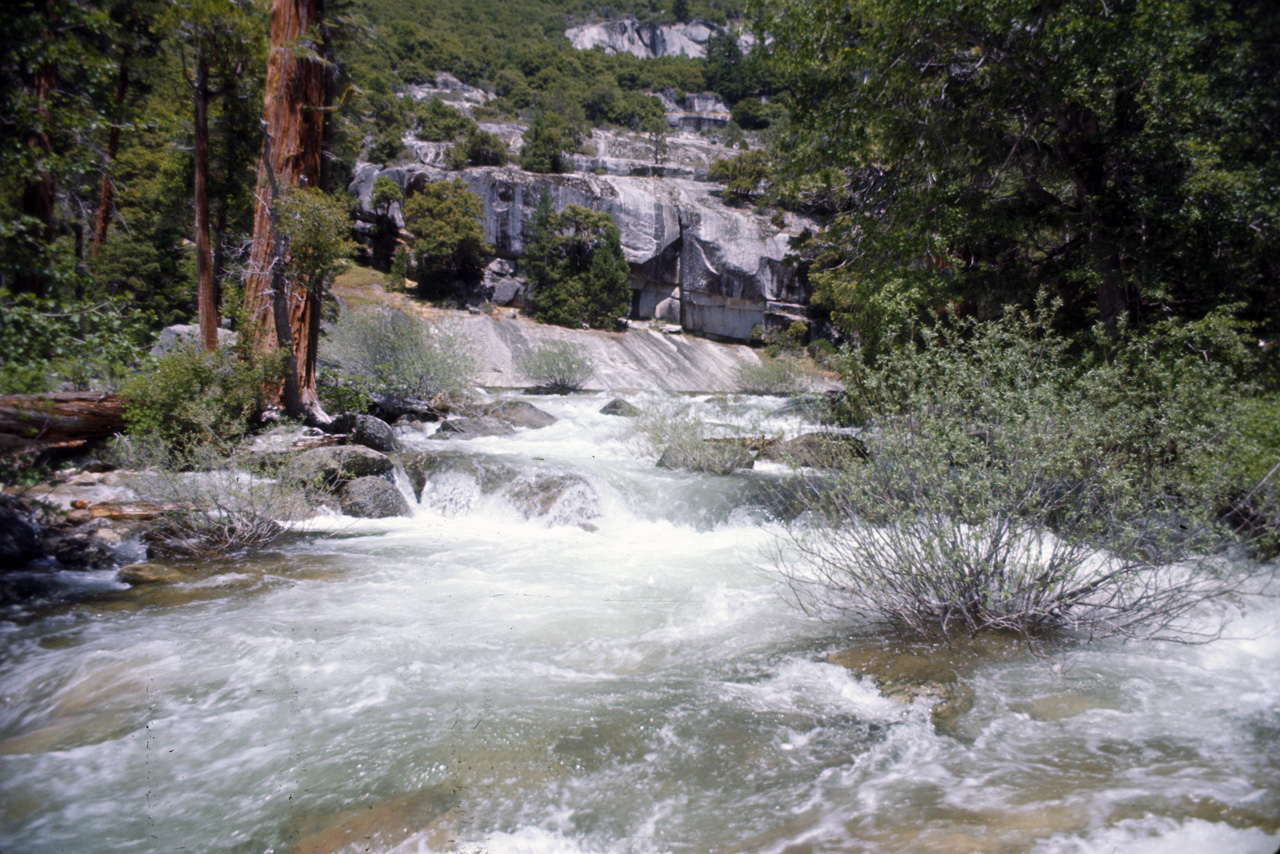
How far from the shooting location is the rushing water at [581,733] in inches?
96.1

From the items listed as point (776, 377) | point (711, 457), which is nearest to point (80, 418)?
point (711, 457)

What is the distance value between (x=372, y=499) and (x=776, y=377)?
69.1 feet

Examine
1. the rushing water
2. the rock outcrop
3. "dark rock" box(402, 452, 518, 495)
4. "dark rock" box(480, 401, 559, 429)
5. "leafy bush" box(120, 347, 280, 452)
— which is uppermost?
the rock outcrop

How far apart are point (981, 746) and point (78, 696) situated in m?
4.93

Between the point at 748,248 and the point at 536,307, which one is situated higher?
the point at 748,248

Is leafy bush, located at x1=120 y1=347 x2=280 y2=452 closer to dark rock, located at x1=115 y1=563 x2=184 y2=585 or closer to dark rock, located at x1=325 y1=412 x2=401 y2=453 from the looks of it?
dark rock, located at x1=115 y1=563 x2=184 y2=585

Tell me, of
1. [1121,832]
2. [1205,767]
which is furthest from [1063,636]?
[1121,832]

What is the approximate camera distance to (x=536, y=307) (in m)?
36.4

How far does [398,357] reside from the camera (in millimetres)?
15688

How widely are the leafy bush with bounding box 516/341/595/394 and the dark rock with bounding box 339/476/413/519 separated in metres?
14.5

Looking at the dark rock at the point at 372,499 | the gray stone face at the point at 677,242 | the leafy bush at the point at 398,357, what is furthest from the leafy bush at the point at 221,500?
the gray stone face at the point at 677,242

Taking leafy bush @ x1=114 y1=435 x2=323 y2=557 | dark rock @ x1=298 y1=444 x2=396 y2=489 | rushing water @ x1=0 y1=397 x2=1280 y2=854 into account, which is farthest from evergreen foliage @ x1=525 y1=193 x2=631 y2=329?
rushing water @ x1=0 y1=397 x2=1280 y2=854

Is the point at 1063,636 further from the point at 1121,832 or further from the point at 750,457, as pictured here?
the point at 750,457

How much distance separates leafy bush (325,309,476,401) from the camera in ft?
50.1
